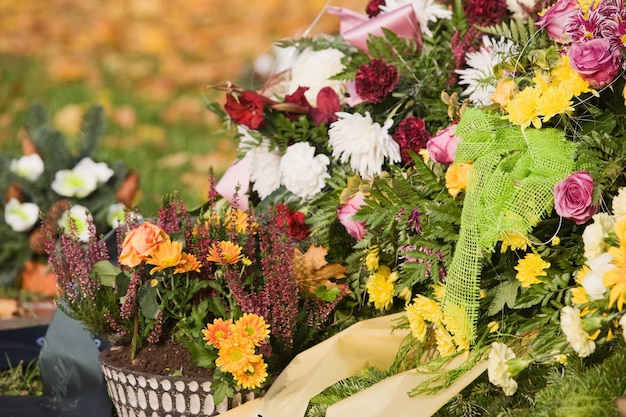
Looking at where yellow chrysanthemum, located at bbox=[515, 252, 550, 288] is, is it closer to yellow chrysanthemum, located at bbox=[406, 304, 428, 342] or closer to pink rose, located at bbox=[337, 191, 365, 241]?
yellow chrysanthemum, located at bbox=[406, 304, 428, 342]

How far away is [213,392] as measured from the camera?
182cm

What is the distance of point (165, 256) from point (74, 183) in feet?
4.65

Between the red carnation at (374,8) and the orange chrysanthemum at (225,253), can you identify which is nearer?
the orange chrysanthemum at (225,253)

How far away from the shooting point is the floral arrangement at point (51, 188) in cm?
307

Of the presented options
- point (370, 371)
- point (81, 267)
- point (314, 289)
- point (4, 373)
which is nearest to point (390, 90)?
point (314, 289)

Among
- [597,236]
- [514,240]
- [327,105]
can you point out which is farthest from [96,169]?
[597,236]

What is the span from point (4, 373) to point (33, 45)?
4.07 meters

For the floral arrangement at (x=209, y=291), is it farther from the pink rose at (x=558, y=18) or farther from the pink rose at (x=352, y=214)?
the pink rose at (x=558, y=18)

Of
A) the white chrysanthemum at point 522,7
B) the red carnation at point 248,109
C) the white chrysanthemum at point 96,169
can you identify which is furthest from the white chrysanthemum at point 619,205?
the white chrysanthemum at point 96,169

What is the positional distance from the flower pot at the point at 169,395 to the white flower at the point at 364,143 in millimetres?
624

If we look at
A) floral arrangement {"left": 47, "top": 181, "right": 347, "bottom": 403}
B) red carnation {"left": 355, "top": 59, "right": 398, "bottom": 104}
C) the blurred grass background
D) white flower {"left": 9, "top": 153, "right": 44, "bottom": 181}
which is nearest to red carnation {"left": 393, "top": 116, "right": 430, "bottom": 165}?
red carnation {"left": 355, "top": 59, "right": 398, "bottom": 104}

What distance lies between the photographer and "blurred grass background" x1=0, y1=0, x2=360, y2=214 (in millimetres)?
4422

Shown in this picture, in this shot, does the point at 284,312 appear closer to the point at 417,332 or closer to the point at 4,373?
the point at 417,332

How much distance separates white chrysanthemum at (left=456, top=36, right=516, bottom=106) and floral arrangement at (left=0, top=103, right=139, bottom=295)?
1.47 meters
